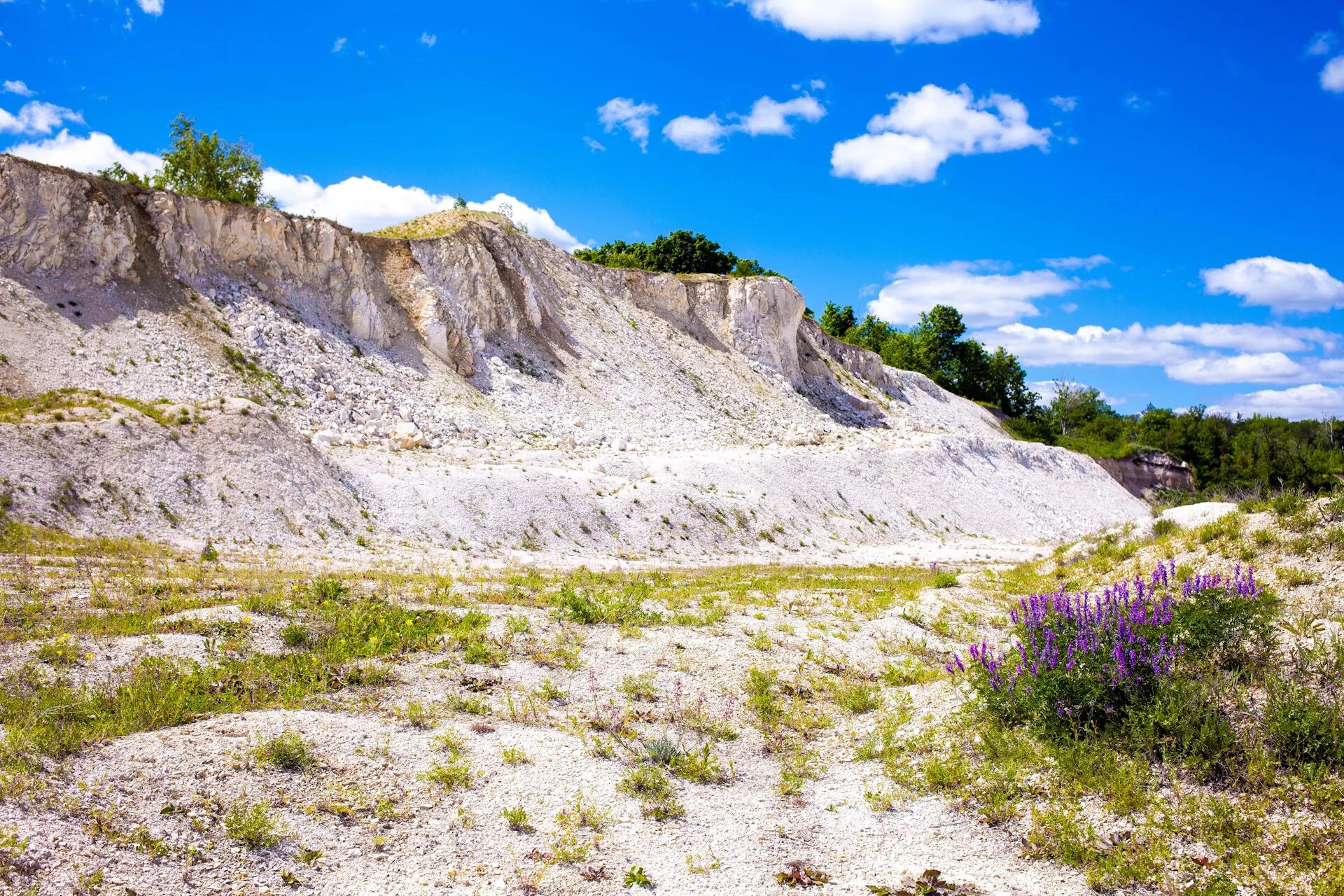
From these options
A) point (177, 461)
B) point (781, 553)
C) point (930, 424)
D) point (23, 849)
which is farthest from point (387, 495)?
point (930, 424)

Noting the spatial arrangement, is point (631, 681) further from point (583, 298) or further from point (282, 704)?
point (583, 298)

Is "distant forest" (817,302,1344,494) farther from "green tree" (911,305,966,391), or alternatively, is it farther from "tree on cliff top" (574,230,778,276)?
"tree on cliff top" (574,230,778,276)

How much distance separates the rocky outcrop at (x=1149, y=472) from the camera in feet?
209

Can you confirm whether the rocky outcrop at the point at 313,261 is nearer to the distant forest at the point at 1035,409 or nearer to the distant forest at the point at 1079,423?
the distant forest at the point at 1035,409

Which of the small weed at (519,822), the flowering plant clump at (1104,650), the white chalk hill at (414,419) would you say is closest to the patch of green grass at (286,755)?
the small weed at (519,822)

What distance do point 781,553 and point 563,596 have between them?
1540 centimetres

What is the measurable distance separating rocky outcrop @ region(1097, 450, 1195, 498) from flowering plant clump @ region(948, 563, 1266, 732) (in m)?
62.3

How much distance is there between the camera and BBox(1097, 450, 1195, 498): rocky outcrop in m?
63.6

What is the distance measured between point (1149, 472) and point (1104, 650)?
69.0 metres

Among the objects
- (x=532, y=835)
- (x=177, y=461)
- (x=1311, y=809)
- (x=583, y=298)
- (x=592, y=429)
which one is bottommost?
(x=532, y=835)

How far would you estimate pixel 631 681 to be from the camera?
8.55 metres

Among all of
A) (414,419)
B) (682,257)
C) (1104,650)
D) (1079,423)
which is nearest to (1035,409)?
(1079,423)

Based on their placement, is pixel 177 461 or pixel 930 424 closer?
pixel 177 461

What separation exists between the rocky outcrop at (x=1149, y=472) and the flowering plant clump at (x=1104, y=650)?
2451 inches
